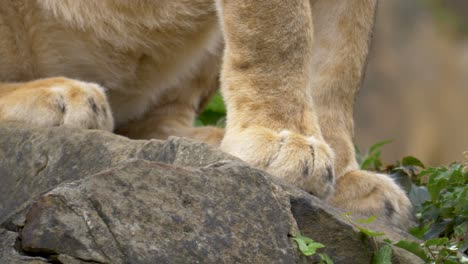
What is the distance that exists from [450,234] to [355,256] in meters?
0.73

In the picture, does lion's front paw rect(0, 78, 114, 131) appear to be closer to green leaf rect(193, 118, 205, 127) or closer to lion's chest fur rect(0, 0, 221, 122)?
lion's chest fur rect(0, 0, 221, 122)

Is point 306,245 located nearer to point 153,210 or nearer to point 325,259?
point 325,259

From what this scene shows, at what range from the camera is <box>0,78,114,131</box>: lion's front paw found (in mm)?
3654

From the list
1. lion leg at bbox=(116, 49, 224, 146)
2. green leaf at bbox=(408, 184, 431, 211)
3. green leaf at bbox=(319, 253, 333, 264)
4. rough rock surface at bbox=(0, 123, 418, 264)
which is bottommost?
green leaf at bbox=(408, 184, 431, 211)

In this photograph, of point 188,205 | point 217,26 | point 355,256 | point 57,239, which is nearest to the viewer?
point 57,239

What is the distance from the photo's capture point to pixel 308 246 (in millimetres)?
2812

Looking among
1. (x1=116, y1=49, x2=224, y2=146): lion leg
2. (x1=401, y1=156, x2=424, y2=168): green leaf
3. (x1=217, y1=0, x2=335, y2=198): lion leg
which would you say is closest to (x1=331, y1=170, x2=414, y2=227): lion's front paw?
(x1=217, y1=0, x2=335, y2=198): lion leg

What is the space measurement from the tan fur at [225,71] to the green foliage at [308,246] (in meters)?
0.61

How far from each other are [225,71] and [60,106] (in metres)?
0.61

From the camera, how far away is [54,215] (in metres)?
2.56

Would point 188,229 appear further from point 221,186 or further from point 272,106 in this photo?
point 272,106

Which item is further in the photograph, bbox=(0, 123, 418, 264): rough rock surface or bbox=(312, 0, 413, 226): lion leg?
bbox=(312, 0, 413, 226): lion leg

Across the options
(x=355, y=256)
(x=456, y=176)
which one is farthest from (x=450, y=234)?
(x=355, y=256)

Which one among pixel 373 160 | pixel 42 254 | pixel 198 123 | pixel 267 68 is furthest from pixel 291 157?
pixel 198 123
